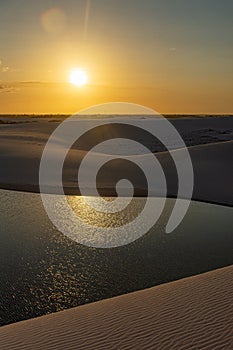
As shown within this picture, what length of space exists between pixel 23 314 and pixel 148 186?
39.7ft

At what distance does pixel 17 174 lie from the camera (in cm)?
2038

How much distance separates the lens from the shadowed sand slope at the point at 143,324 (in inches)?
183

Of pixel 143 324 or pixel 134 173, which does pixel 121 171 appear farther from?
pixel 143 324

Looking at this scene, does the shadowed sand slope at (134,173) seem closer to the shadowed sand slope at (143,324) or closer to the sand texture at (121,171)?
the sand texture at (121,171)

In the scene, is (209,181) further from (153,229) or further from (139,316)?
(139,316)

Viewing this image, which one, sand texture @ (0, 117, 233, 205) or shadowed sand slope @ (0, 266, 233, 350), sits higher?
sand texture @ (0, 117, 233, 205)

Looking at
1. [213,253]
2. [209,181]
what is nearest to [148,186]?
[209,181]

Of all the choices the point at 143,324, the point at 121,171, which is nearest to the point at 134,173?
the point at 121,171

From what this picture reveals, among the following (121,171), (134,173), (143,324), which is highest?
(121,171)

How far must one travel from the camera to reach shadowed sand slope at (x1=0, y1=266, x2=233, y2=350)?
15.2 feet

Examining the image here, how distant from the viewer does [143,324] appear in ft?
16.8

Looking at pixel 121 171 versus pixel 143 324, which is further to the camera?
pixel 121 171

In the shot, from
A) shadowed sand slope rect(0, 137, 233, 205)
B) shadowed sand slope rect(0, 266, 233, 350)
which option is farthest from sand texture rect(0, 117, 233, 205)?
shadowed sand slope rect(0, 266, 233, 350)

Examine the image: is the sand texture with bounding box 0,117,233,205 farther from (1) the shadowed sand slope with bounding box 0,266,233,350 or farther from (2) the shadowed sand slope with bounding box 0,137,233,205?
(1) the shadowed sand slope with bounding box 0,266,233,350
